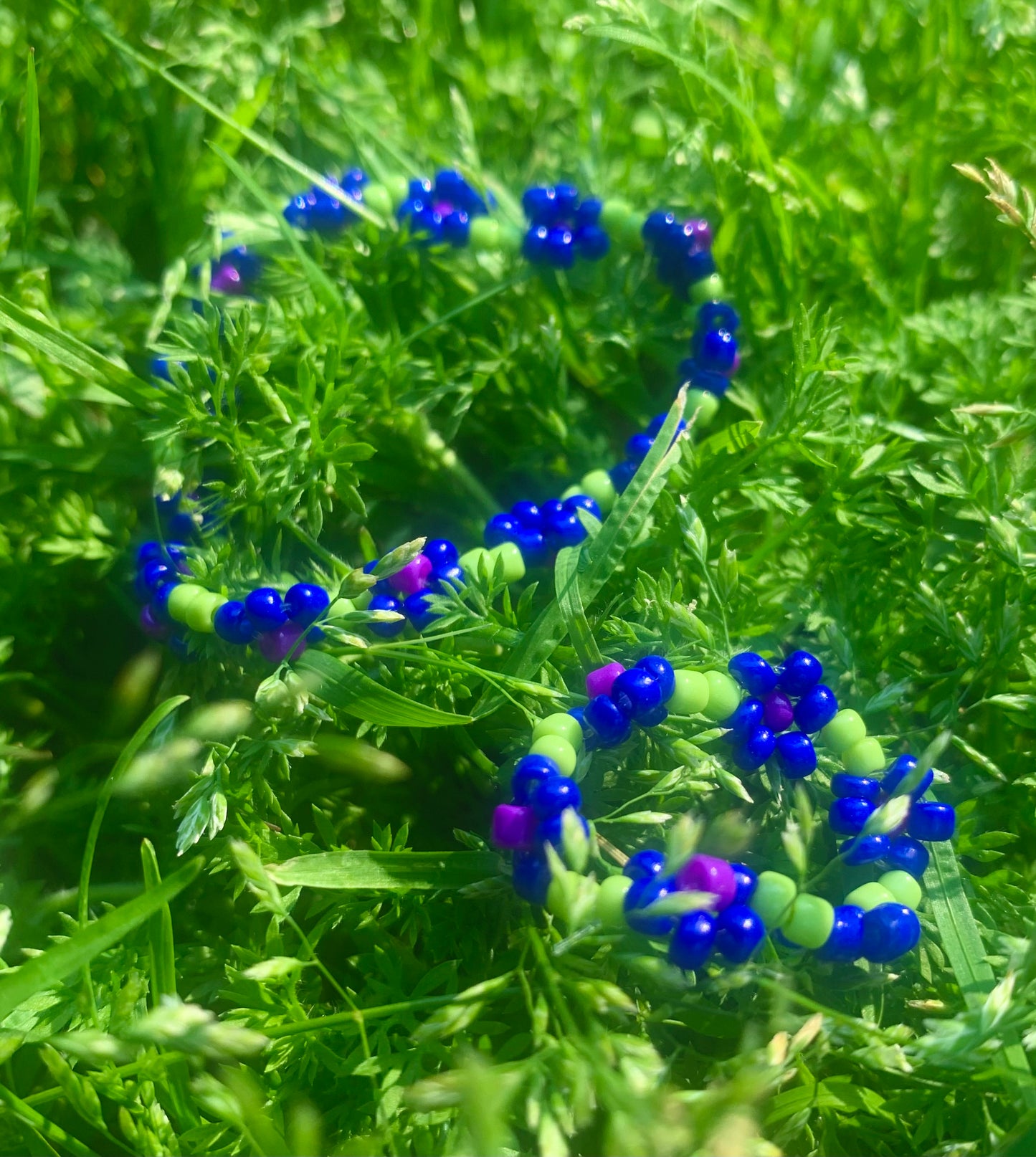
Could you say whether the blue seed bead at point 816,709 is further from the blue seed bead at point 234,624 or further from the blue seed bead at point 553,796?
the blue seed bead at point 234,624

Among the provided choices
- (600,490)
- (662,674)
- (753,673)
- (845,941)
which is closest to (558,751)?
(662,674)

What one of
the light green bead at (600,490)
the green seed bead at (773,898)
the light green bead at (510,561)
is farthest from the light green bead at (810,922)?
the light green bead at (600,490)

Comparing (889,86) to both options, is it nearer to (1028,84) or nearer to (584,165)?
(1028,84)

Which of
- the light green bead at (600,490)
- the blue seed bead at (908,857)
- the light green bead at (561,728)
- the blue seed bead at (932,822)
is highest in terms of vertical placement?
the light green bead at (600,490)

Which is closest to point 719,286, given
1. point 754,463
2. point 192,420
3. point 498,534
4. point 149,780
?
point 754,463

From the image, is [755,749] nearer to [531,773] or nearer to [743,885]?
[743,885]

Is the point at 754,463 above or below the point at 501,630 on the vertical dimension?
above
